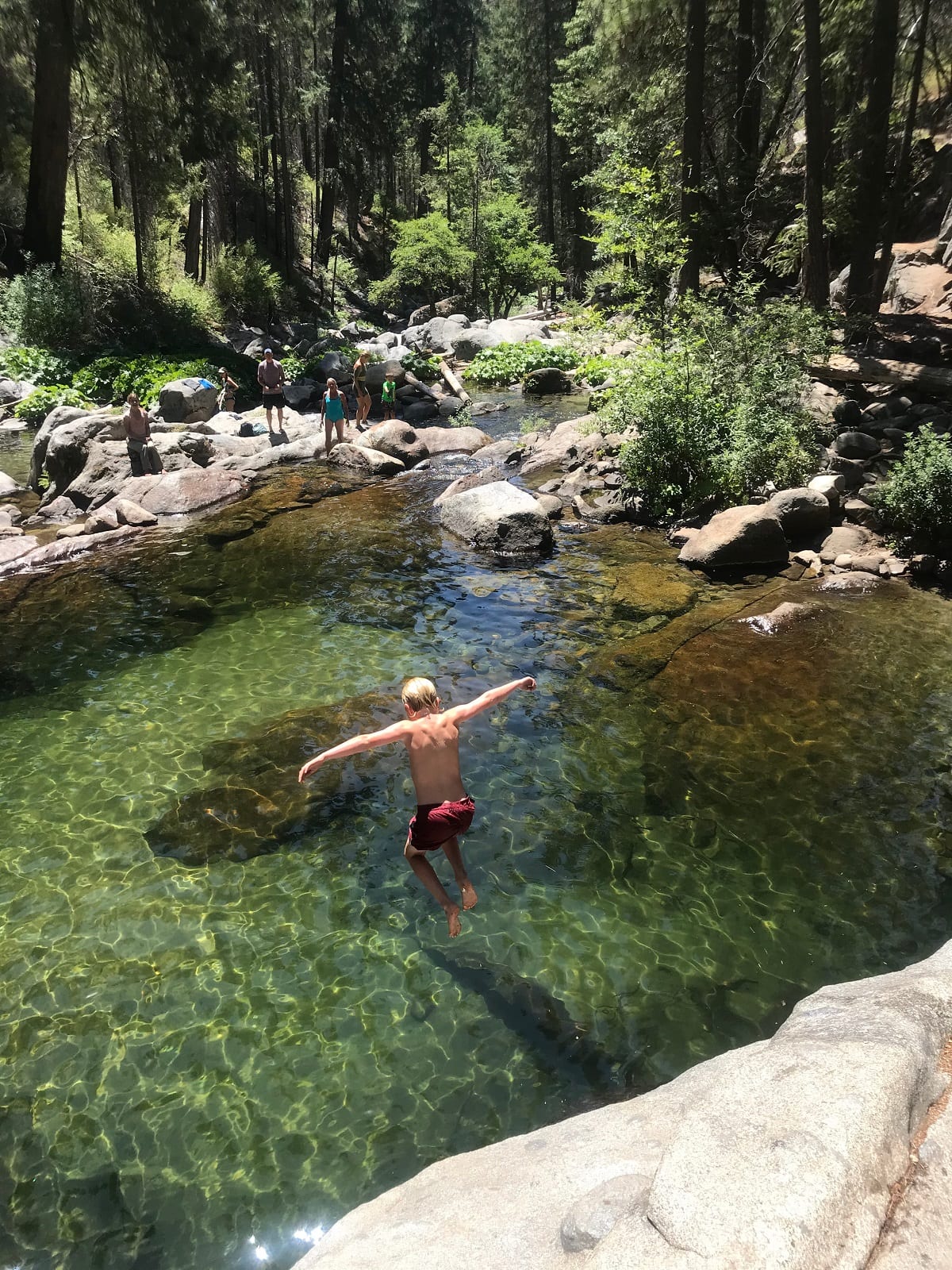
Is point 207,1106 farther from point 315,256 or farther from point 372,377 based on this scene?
Answer: point 315,256

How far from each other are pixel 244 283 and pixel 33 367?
1448cm

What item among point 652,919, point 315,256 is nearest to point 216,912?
point 652,919

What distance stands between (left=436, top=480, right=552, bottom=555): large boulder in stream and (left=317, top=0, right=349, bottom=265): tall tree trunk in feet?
124

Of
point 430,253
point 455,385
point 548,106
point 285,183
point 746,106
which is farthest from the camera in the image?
point 548,106

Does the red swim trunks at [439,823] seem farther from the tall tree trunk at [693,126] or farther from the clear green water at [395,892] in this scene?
the tall tree trunk at [693,126]

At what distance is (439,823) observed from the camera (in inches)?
198

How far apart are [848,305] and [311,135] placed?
4138 cm

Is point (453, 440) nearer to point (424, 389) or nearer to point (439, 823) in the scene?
point (424, 389)

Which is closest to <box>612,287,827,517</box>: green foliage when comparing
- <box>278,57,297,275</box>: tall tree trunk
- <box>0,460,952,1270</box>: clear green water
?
<box>0,460,952,1270</box>: clear green water

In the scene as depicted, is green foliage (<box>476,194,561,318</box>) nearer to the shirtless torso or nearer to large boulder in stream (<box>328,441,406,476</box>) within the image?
large boulder in stream (<box>328,441,406,476</box>)

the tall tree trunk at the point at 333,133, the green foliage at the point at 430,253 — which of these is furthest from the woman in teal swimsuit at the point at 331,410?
the tall tree trunk at the point at 333,133

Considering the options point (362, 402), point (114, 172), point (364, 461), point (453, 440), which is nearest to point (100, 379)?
point (362, 402)

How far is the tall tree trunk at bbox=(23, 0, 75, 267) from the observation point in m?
24.6

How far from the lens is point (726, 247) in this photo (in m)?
21.3
